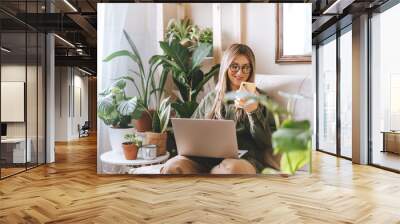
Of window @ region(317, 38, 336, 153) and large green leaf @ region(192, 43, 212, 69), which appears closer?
large green leaf @ region(192, 43, 212, 69)

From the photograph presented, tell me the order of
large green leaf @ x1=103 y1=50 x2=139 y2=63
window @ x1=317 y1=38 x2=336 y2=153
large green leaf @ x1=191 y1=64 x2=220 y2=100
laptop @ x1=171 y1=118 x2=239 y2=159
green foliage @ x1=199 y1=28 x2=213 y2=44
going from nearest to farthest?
1. laptop @ x1=171 y1=118 x2=239 y2=159
2. large green leaf @ x1=191 y1=64 x2=220 y2=100
3. green foliage @ x1=199 y1=28 x2=213 y2=44
4. large green leaf @ x1=103 y1=50 x2=139 y2=63
5. window @ x1=317 y1=38 x2=336 y2=153

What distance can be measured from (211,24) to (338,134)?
4374 millimetres

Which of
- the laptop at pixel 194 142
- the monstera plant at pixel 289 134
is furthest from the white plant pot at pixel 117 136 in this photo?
the monstera plant at pixel 289 134

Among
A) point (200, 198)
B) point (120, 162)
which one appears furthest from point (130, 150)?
point (200, 198)

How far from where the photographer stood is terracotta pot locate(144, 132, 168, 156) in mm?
5094

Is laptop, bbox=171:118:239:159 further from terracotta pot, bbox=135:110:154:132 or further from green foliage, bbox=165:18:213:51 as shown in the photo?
green foliage, bbox=165:18:213:51

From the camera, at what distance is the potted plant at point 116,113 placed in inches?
203

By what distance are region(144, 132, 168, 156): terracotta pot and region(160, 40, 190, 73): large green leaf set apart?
3.29 ft

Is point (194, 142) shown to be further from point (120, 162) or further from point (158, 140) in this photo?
point (120, 162)

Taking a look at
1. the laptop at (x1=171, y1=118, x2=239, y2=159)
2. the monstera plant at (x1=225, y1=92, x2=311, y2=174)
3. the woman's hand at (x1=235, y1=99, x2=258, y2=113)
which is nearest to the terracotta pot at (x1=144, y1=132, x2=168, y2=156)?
the laptop at (x1=171, y1=118, x2=239, y2=159)

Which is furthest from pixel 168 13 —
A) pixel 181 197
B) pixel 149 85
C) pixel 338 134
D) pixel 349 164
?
pixel 338 134

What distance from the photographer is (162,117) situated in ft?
16.8

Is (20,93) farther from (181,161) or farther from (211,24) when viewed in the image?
(211,24)

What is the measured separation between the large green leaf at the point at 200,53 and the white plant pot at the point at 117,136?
4.17ft
